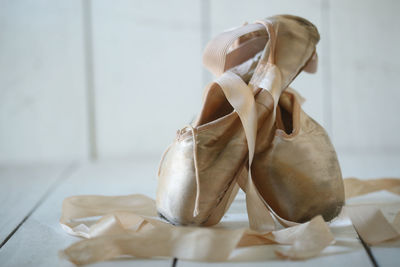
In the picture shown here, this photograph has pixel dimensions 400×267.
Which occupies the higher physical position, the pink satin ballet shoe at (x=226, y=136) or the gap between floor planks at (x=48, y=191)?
the pink satin ballet shoe at (x=226, y=136)

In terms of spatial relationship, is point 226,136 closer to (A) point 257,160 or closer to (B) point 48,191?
(A) point 257,160

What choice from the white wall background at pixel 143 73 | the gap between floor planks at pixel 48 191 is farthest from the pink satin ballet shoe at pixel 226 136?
the white wall background at pixel 143 73

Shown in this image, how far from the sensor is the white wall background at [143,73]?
151cm

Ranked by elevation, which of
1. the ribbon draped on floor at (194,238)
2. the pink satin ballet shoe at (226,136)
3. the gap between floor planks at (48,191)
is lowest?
the gap between floor planks at (48,191)

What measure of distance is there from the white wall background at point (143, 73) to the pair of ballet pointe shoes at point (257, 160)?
106 centimetres

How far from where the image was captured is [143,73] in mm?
1601

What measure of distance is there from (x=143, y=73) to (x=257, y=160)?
3.72 ft

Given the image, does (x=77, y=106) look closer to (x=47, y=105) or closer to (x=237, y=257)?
(x=47, y=105)

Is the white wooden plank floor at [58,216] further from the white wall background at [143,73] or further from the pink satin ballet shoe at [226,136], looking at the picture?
the white wall background at [143,73]

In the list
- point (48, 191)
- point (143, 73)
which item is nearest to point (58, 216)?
point (48, 191)

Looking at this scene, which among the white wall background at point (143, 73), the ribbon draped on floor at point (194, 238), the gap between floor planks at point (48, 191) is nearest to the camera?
the ribbon draped on floor at point (194, 238)

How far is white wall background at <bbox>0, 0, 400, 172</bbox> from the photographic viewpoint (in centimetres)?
151

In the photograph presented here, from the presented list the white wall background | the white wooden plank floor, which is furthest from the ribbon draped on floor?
the white wall background

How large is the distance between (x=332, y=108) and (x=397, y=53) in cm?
35
